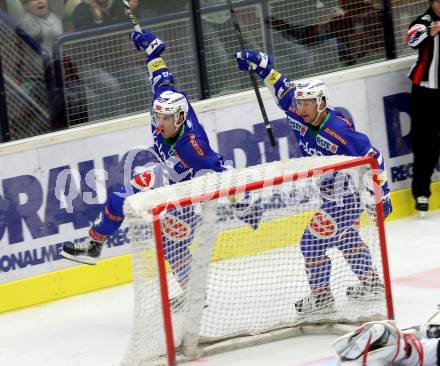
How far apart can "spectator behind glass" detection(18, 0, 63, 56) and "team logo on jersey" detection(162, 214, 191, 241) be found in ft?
6.83

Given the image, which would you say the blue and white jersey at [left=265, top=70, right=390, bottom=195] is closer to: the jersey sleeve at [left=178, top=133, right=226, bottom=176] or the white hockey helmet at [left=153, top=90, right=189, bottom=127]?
the jersey sleeve at [left=178, top=133, right=226, bottom=176]

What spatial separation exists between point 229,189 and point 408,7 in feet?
11.2

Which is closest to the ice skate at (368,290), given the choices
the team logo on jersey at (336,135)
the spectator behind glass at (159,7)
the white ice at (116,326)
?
the white ice at (116,326)

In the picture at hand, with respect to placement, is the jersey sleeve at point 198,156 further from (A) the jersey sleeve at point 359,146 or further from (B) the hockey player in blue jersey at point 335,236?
(A) the jersey sleeve at point 359,146

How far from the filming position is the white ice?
5.73 metres

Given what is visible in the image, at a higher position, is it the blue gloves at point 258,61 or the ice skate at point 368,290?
the blue gloves at point 258,61

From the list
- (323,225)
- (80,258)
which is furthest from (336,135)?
(80,258)

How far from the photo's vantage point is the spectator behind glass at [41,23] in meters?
7.06

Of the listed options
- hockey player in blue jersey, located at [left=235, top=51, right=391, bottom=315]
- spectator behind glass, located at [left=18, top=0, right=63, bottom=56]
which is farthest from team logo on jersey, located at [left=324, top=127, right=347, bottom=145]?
spectator behind glass, located at [left=18, top=0, right=63, bottom=56]

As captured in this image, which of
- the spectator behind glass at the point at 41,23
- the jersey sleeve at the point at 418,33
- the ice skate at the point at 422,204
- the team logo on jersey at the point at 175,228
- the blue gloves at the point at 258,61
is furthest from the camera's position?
the ice skate at the point at 422,204

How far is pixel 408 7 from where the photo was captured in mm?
8352

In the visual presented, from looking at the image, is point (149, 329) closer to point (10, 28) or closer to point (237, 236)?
point (237, 236)

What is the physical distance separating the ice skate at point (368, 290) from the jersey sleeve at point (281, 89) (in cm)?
115

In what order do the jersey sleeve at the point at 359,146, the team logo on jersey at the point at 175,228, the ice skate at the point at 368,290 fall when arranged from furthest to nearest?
the jersey sleeve at the point at 359,146 → the ice skate at the point at 368,290 → the team logo on jersey at the point at 175,228
